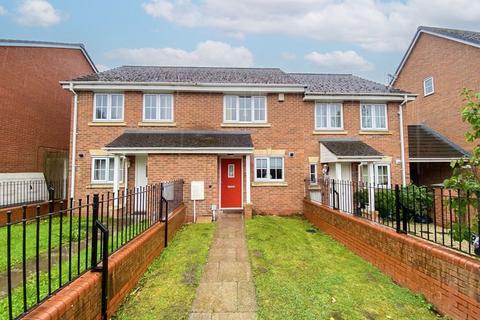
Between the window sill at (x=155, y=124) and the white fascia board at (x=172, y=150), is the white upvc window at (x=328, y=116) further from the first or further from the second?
the window sill at (x=155, y=124)

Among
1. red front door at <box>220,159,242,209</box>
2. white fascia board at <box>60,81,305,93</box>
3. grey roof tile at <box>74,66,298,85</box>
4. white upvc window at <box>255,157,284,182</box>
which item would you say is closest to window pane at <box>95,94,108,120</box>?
white fascia board at <box>60,81,305,93</box>

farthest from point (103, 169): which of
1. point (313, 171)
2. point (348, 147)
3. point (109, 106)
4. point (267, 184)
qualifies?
point (348, 147)

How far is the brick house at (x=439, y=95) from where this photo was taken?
14.5 meters

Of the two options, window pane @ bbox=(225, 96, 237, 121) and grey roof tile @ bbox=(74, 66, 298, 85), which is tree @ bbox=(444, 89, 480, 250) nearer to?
grey roof tile @ bbox=(74, 66, 298, 85)

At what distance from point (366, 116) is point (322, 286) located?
11276mm

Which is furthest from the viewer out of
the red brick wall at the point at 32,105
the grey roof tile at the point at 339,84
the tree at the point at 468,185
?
the grey roof tile at the point at 339,84

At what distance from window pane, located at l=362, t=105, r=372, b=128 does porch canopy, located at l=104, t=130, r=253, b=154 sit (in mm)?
6164

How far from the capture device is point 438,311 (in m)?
4.14

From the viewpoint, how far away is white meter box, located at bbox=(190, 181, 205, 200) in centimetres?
1098

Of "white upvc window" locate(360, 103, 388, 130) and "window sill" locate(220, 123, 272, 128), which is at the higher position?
"white upvc window" locate(360, 103, 388, 130)

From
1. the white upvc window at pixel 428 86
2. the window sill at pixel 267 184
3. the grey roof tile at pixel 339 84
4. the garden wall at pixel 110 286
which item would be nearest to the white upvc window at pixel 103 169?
the window sill at pixel 267 184

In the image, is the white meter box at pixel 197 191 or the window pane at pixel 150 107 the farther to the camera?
the window pane at pixel 150 107

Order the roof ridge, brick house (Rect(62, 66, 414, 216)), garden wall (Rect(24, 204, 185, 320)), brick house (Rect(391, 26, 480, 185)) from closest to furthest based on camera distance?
1. garden wall (Rect(24, 204, 185, 320))
2. brick house (Rect(62, 66, 414, 216))
3. brick house (Rect(391, 26, 480, 185))
4. the roof ridge

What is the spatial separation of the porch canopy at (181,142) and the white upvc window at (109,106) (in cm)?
101
